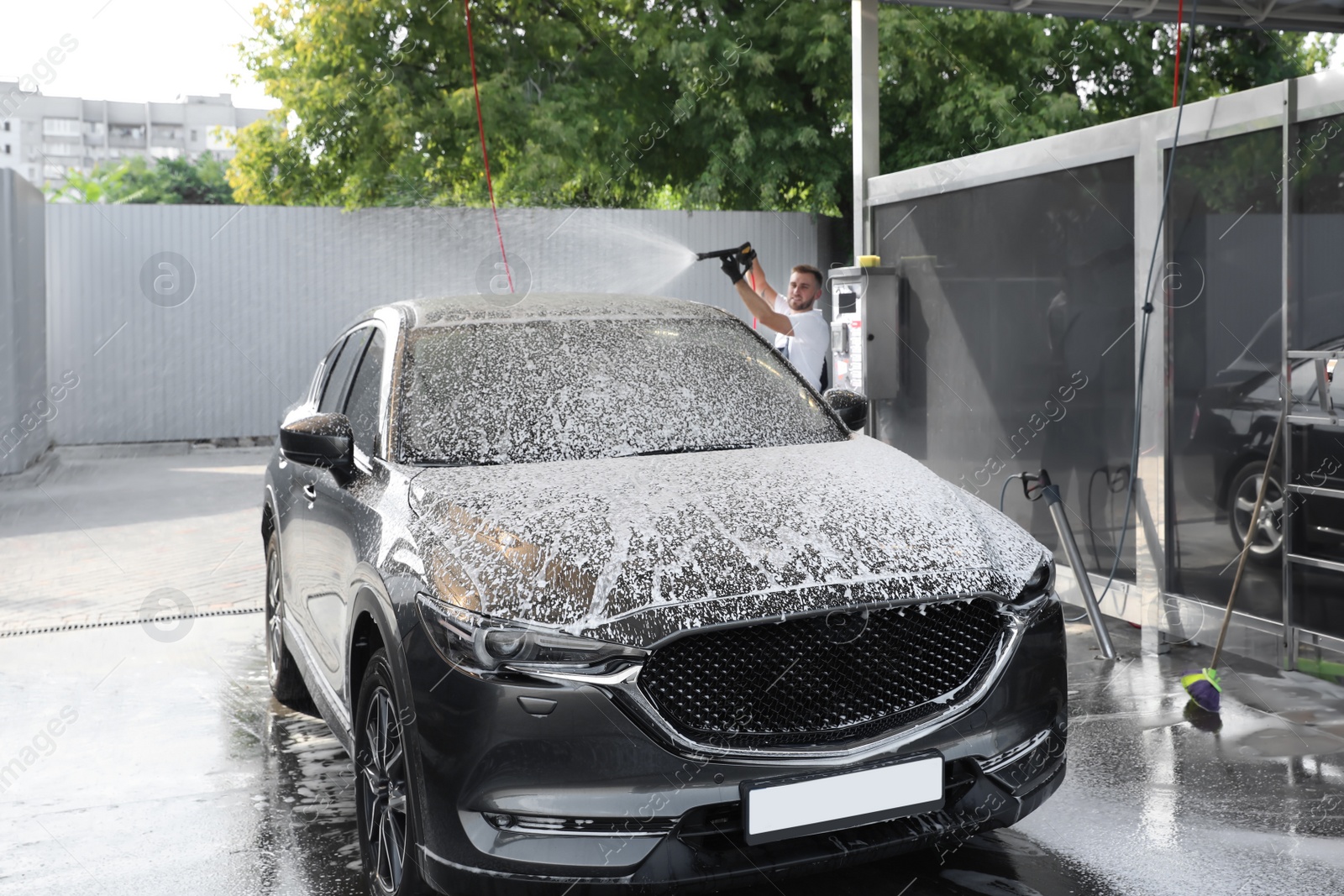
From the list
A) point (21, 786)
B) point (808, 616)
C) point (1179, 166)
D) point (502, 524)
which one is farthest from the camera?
point (1179, 166)

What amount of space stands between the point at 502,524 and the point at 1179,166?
4.49 m

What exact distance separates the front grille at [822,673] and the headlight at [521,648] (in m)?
0.10

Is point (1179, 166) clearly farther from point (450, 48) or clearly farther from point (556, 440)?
point (450, 48)

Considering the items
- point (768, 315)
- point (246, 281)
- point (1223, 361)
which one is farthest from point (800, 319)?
point (246, 281)

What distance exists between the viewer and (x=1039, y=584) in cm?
334

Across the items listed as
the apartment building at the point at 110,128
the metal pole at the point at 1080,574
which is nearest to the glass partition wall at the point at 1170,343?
the metal pole at the point at 1080,574

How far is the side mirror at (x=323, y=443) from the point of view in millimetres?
3928

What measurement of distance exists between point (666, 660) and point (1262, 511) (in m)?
3.99

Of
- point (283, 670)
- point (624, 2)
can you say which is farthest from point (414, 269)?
point (283, 670)

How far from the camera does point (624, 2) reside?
22.9 m

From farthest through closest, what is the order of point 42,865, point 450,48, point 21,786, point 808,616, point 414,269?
point 450,48 → point 414,269 → point 21,786 → point 42,865 → point 808,616

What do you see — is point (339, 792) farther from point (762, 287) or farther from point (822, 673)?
point (762, 287)

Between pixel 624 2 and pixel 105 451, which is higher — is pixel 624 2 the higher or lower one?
the higher one

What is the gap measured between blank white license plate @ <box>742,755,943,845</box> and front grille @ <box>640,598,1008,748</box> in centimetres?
9
